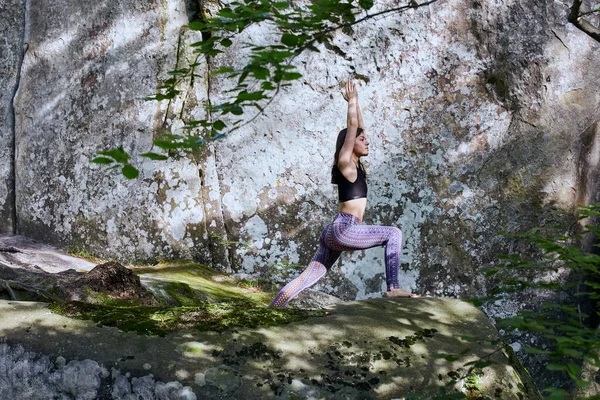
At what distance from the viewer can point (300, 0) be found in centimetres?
947

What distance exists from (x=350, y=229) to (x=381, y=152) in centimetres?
376

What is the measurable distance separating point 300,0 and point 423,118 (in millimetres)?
2195

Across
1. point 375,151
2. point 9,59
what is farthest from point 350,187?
point 9,59

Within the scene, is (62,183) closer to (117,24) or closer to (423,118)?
(117,24)

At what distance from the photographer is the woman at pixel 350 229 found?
226 inches

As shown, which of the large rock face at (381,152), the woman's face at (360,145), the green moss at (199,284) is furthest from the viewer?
the large rock face at (381,152)

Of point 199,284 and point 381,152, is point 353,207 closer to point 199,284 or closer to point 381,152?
point 199,284

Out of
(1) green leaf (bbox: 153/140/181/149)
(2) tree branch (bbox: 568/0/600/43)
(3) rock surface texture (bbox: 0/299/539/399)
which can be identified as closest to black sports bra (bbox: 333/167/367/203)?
(3) rock surface texture (bbox: 0/299/539/399)

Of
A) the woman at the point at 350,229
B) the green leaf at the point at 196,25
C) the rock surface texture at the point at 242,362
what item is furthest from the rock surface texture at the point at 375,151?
the green leaf at the point at 196,25

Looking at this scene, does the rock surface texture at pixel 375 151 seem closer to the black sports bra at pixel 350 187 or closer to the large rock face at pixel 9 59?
the large rock face at pixel 9 59

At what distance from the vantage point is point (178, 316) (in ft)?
13.3

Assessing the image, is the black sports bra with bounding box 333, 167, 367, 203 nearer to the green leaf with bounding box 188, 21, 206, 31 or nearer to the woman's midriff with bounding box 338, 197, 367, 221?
the woman's midriff with bounding box 338, 197, 367, 221

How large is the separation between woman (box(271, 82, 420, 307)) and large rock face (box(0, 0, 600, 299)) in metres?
3.29

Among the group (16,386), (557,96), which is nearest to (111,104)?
(557,96)
